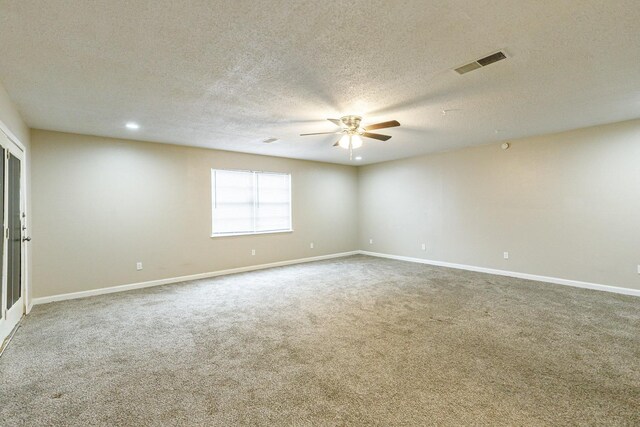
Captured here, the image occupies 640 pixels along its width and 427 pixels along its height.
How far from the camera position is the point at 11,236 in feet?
10.5

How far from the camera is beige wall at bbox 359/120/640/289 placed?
4.35 metres

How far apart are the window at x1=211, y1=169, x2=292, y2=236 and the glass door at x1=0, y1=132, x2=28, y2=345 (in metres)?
2.74

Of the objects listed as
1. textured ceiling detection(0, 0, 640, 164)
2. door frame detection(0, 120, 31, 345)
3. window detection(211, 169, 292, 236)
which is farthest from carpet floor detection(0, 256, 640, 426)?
textured ceiling detection(0, 0, 640, 164)

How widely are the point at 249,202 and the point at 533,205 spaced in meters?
5.50

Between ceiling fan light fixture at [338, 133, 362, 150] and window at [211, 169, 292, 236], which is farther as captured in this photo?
window at [211, 169, 292, 236]

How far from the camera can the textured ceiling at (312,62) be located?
5.97ft

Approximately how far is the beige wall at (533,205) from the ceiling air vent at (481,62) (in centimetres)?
351

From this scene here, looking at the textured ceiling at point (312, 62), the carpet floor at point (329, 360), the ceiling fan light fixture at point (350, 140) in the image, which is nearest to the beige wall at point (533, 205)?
the textured ceiling at point (312, 62)

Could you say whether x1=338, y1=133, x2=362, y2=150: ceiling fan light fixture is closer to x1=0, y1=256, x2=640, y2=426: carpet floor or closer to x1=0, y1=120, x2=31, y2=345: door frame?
x1=0, y1=256, x2=640, y2=426: carpet floor

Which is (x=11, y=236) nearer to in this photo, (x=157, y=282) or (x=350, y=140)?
(x=157, y=282)

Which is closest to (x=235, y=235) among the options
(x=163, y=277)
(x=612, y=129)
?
(x=163, y=277)

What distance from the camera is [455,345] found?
2.75 metres

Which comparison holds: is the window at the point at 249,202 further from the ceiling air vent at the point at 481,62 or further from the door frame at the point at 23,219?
the ceiling air vent at the point at 481,62

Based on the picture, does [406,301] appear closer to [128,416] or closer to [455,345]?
[455,345]
